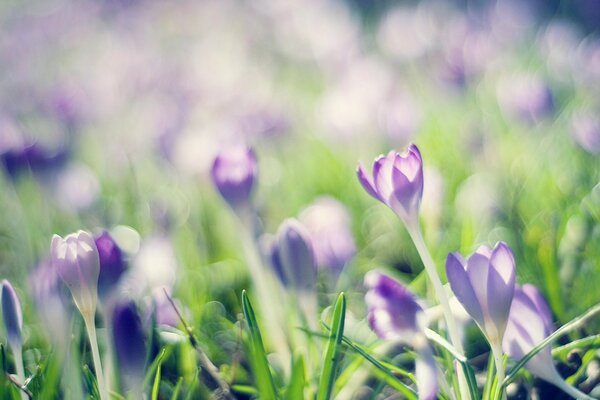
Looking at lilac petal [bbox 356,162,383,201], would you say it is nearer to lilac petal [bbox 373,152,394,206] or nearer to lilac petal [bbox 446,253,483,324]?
lilac petal [bbox 373,152,394,206]

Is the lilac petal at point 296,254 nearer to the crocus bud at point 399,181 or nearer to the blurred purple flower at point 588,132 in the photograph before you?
the crocus bud at point 399,181

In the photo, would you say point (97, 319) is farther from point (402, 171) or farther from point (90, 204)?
point (402, 171)

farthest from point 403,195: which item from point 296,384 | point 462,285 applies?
point 296,384

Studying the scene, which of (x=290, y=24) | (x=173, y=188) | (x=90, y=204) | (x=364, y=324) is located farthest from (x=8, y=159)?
(x=290, y=24)

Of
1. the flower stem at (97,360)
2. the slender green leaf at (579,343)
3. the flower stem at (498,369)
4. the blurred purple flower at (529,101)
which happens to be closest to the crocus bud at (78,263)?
the flower stem at (97,360)

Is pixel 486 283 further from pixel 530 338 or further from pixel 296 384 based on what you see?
pixel 296 384

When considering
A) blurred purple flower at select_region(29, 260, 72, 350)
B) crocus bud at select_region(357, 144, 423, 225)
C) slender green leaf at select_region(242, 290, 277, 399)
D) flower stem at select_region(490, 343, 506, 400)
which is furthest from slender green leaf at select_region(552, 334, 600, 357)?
blurred purple flower at select_region(29, 260, 72, 350)
